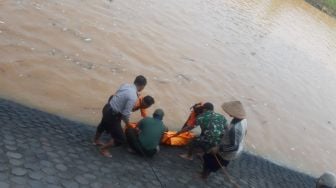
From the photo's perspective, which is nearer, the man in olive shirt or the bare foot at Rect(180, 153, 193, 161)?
the man in olive shirt

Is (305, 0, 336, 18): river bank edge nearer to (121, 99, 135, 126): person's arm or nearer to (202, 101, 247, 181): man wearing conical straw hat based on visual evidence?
(202, 101, 247, 181): man wearing conical straw hat

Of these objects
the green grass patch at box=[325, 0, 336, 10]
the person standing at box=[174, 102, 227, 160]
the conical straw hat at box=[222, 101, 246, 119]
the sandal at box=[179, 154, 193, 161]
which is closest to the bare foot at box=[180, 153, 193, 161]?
the sandal at box=[179, 154, 193, 161]

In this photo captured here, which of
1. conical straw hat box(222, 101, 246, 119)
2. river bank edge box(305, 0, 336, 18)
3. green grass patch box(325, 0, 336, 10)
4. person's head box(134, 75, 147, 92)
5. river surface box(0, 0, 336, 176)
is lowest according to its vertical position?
river surface box(0, 0, 336, 176)

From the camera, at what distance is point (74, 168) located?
659 centimetres

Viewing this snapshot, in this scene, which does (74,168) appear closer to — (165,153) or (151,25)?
(165,153)

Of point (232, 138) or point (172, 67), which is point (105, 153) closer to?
point (232, 138)

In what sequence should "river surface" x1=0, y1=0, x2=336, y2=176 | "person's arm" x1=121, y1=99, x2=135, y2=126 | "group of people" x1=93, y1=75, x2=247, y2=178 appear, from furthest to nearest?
1. "river surface" x1=0, y1=0, x2=336, y2=176
2. "group of people" x1=93, y1=75, x2=247, y2=178
3. "person's arm" x1=121, y1=99, x2=135, y2=126

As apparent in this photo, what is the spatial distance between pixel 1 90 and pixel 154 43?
7.36 metres

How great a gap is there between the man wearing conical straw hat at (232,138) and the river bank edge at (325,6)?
34713 mm

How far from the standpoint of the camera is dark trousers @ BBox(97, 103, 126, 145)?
723cm

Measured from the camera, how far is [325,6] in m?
39.3

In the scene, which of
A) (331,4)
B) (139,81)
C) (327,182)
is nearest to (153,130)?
(139,81)

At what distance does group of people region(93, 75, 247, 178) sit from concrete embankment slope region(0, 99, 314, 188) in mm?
255

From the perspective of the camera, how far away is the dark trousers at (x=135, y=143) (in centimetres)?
774
